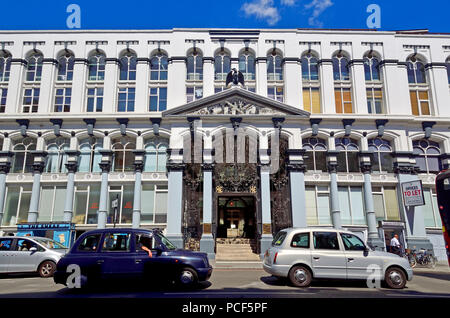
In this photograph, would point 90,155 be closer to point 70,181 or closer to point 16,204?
point 70,181

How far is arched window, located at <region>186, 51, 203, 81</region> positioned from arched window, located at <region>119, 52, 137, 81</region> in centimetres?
463

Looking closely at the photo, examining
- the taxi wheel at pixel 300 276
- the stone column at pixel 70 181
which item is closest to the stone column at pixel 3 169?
the stone column at pixel 70 181

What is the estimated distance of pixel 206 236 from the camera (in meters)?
20.3

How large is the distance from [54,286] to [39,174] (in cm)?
1637

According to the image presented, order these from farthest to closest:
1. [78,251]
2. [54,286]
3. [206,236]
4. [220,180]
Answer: [220,180] → [206,236] → [54,286] → [78,251]

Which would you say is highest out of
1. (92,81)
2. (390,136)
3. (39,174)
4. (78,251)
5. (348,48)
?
(348,48)

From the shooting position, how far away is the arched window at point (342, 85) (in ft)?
81.0

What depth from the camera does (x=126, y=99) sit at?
25.0 meters

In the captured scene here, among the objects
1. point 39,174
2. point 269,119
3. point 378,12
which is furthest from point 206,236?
point 378,12

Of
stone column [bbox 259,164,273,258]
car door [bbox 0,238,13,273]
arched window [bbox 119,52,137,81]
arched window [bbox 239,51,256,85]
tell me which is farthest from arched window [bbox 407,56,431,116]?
car door [bbox 0,238,13,273]

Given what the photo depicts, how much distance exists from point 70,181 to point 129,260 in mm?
17137

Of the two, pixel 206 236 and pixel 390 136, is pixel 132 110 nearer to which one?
pixel 206 236

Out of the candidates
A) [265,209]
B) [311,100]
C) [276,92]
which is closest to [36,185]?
[265,209]

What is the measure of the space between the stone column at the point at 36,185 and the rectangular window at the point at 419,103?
2977cm
